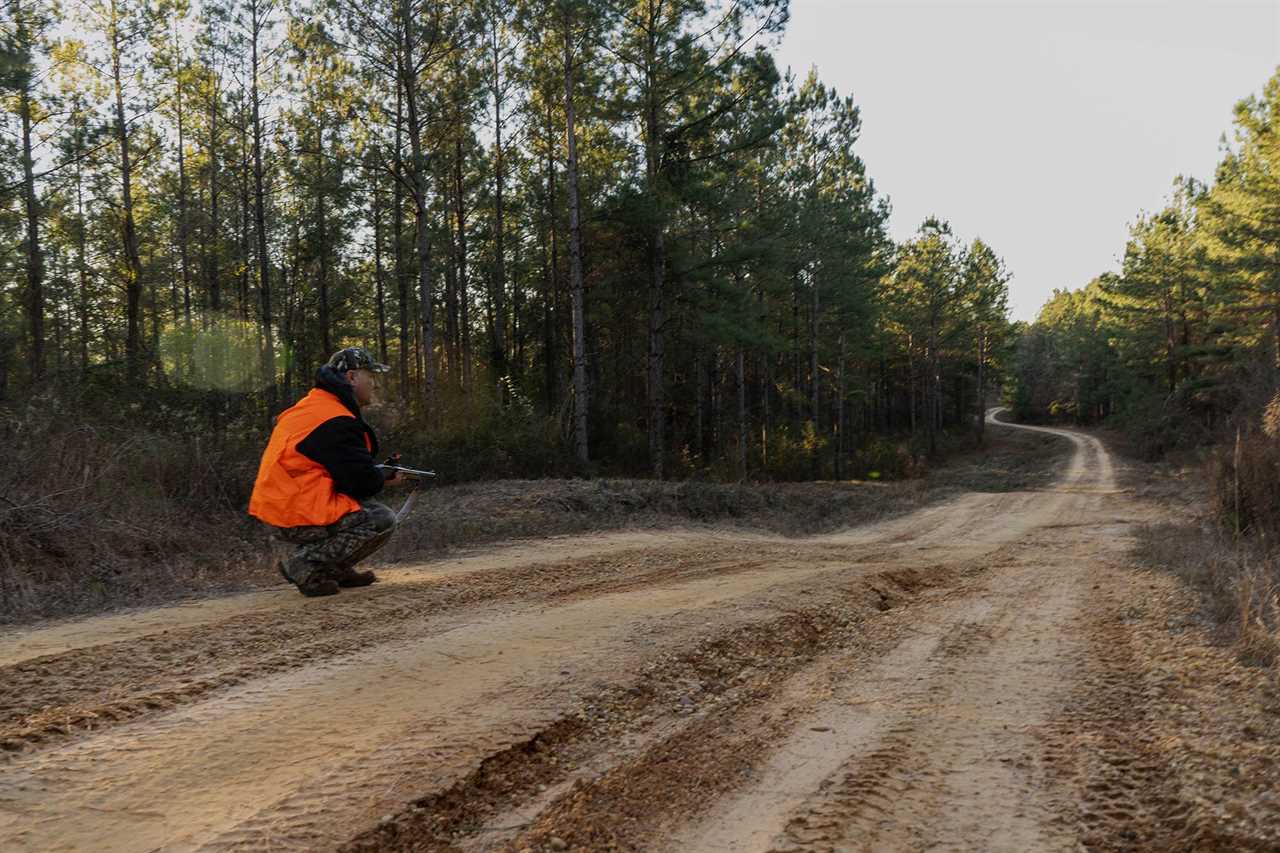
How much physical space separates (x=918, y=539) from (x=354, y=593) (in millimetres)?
8885

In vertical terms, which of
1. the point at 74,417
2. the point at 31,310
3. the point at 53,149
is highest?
the point at 53,149

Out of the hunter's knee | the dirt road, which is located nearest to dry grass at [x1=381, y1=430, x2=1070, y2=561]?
the hunter's knee

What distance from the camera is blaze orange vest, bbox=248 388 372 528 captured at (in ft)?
19.7

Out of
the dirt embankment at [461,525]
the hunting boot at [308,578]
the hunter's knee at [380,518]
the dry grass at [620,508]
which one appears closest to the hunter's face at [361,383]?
the hunter's knee at [380,518]

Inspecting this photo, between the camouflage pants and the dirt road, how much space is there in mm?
279

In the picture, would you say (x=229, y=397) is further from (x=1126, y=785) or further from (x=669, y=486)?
(x=1126, y=785)

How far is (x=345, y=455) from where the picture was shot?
240 inches

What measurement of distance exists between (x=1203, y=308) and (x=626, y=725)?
47.1 metres

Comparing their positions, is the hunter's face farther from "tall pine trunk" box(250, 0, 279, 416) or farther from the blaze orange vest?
"tall pine trunk" box(250, 0, 279, 416)

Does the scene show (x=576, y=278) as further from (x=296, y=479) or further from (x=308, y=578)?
(x=308, y=578)

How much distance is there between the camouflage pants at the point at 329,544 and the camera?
6221 millimetres

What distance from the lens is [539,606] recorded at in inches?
238

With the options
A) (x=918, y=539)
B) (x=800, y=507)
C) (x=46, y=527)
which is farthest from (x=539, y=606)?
(x=800, y=507)

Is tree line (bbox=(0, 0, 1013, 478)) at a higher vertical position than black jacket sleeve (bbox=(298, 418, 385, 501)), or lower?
higher
